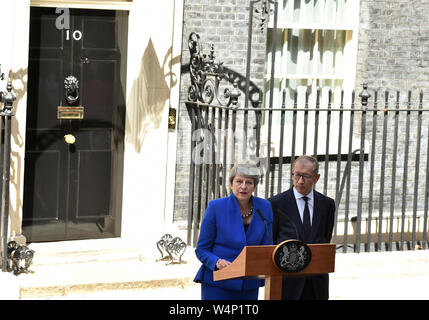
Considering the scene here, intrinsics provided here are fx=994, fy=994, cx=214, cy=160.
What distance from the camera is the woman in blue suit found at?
20.4 feet

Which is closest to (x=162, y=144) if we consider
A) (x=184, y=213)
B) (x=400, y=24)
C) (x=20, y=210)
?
(x=184, y=213)

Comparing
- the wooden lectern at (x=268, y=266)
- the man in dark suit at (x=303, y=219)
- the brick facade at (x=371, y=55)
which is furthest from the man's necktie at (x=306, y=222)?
the brick facade at (x=371, y=55)

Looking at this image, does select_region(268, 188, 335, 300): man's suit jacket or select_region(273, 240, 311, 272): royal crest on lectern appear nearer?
select_region(273, 240, 311, 272): royal crest on lectern

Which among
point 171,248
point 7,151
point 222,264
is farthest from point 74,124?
point 222,264

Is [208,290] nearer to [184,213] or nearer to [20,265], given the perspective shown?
[20,265]

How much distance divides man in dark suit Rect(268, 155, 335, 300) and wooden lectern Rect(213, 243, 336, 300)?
0.69 meters

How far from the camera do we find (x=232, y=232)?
6242mm

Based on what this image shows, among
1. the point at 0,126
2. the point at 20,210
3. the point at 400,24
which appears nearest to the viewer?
the point at 0,126

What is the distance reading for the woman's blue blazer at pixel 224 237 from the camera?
20.5ft

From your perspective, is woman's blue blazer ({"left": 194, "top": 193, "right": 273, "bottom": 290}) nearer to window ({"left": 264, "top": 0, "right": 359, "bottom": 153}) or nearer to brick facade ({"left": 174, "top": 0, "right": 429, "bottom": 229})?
brick facade ({"left": 174, "top": 0, "right": 429, "bottom": 229})

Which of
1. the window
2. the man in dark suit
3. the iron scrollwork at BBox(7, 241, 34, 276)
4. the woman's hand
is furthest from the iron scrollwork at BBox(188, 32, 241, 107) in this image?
the woman's hand

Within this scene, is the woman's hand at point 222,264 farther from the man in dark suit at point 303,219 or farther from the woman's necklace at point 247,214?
the man in dark suit at point 303,219

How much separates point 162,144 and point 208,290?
12.1ft

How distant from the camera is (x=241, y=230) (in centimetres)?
626
